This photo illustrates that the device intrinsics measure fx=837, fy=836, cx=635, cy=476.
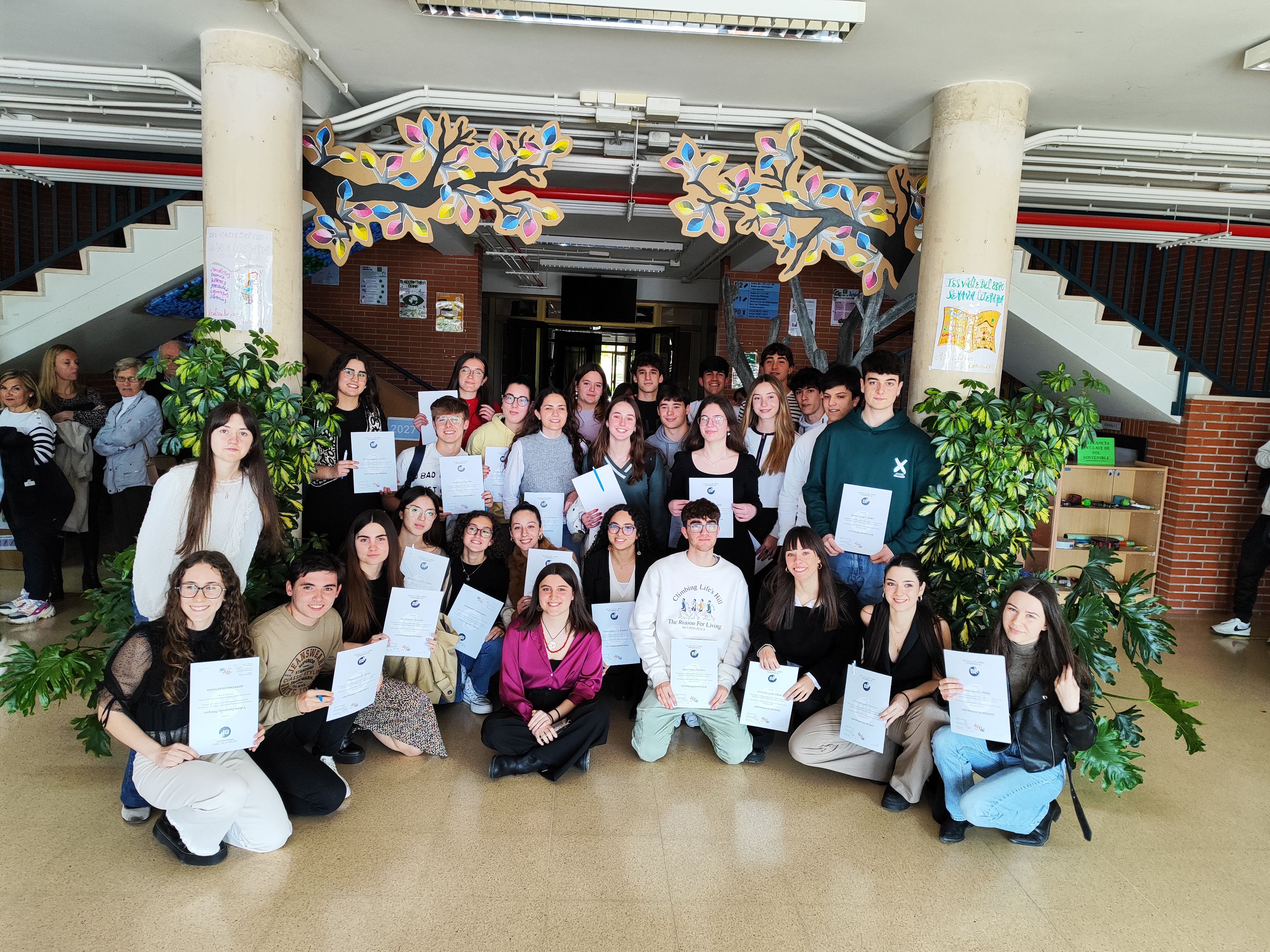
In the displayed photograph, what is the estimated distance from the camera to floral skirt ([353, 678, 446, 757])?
11.4 feet

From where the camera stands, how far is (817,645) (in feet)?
11.6

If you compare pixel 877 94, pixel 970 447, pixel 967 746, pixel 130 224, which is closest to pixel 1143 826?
pixel 967 746

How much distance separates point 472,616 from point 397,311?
6.53m

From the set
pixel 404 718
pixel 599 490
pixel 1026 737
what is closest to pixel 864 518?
pixel 1026 737

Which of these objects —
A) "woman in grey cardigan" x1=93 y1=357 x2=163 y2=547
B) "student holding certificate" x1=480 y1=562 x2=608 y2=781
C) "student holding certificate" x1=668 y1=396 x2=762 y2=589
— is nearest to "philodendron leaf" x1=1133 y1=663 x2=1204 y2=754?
"student holding certificate" x1=668 y1=396 x2=762 y2=589

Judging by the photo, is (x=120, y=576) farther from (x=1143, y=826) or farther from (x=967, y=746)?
(x=1143, y=826)

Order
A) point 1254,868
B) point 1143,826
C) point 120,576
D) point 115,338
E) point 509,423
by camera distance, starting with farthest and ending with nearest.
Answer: point 115,338 < point 509,423 < point 120,576 < point 1143,826 < point 1254,868

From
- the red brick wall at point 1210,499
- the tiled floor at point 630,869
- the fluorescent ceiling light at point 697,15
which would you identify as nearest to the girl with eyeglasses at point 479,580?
the tiled floor at point 630,869

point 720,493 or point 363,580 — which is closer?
point 363,580

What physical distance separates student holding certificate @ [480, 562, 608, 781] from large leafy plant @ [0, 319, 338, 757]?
113 cm

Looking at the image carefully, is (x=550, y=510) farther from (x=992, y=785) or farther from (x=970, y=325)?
(x=970, y=325)

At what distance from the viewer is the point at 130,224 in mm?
5578

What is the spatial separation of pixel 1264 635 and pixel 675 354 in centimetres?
797

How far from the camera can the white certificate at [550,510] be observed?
409 cm
